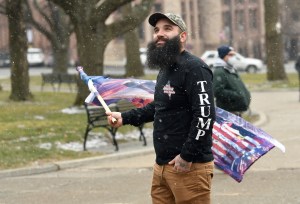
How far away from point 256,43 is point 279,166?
6803 centimetres

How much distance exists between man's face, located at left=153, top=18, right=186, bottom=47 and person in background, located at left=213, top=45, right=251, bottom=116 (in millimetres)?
5101

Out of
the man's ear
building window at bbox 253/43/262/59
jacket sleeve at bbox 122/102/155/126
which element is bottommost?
building window at bbox 253/43/262/59

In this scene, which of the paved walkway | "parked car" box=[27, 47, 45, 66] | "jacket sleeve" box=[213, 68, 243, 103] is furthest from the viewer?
"parked car" box=[27, 47, 45, 66]

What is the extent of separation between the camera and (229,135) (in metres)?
6.20

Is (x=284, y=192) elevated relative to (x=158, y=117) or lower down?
lower down

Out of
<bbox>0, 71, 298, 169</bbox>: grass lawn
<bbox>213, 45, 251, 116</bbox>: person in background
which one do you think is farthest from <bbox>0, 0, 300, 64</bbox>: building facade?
<bbox>213, 45, 251, 116</bbox>: person in background

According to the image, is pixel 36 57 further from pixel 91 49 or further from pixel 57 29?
pixel 91 49

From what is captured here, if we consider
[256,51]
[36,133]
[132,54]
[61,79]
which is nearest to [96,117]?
[36,133]

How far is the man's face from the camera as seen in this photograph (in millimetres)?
4457

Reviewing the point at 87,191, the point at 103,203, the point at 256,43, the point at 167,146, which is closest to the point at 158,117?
the point at 167,146

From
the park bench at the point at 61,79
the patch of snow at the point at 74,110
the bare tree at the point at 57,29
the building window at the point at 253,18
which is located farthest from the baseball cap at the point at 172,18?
the building window at the point at 253,18

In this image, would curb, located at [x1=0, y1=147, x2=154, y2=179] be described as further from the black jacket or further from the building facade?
the building facade

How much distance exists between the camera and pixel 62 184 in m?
9.17

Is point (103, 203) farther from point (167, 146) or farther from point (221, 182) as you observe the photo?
point (167, 146)
